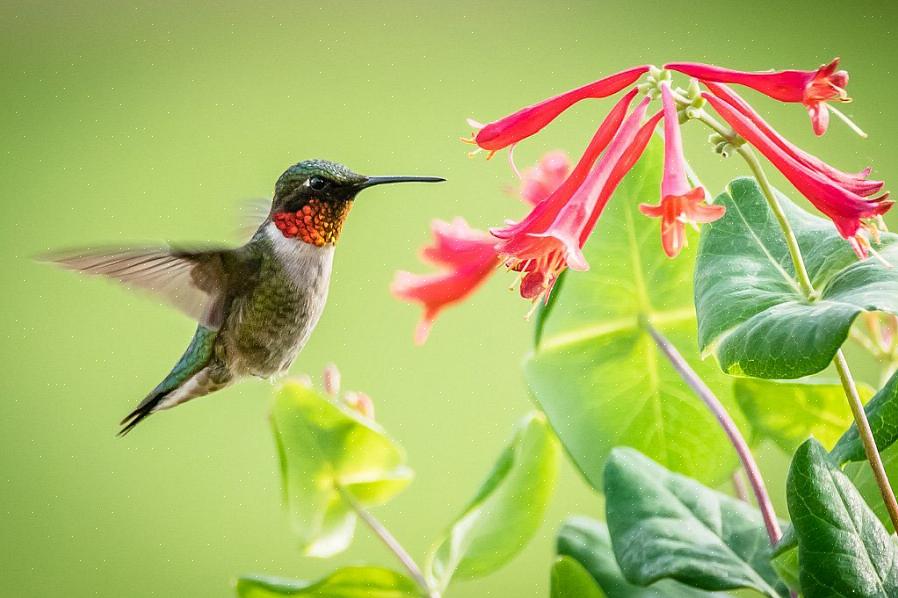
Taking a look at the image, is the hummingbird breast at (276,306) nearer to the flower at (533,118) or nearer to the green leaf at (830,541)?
the flower at (533,118)

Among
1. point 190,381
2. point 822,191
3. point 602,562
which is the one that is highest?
point 822,191

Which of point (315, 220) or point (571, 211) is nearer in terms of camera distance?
point (571, 211)

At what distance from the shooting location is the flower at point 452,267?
0.79 m

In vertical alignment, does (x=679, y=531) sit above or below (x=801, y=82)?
below

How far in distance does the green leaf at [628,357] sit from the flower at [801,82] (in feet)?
0.38

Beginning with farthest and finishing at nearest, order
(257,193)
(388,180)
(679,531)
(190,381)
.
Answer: (257,193)
(190,381)
(388,180)
(679,531)

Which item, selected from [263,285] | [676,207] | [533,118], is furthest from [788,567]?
[263,285]

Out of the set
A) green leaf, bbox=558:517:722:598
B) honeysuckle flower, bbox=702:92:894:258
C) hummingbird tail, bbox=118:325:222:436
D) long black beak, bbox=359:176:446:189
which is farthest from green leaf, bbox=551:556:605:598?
hummingbird tail, bbox=118:325:222:436

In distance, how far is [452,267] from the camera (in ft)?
2.65

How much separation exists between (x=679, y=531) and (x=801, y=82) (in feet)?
0.90

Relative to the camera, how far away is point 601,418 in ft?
2.65

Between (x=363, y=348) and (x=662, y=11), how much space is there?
1.37m

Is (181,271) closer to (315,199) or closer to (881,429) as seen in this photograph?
(315,199)

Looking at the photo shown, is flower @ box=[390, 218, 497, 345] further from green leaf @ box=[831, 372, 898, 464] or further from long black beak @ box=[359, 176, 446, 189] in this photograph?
green leaf @ box=[831, 372, 898, 464]
